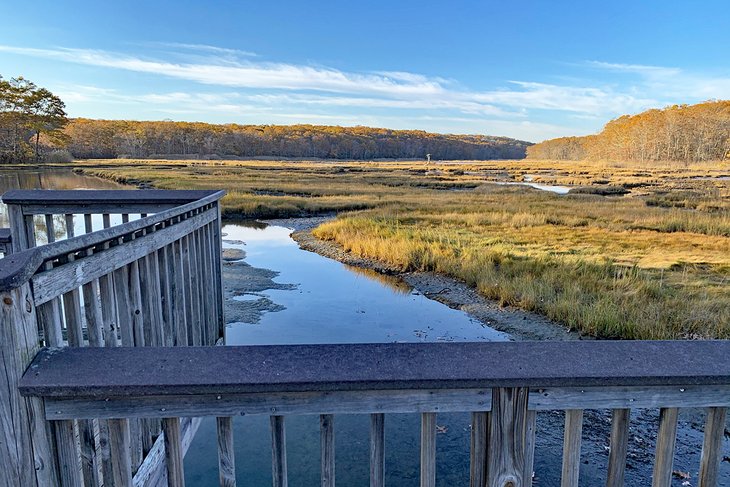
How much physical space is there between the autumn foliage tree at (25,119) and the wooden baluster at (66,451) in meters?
81.2

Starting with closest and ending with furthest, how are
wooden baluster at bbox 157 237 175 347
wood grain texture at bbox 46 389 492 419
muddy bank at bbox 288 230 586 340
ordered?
wood grain texture at bbox 46 389 492 419
wooden baluster at bbox 157 237 175 347
muddy bank at bbox 288 230 586 340

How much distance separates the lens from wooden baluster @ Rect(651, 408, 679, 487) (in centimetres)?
164

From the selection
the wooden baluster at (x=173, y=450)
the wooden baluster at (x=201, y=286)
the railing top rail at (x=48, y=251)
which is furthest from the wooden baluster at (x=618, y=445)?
the wooden baluster at (x=201, y=286)

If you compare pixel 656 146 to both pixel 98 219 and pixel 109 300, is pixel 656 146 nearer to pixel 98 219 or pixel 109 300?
pixel 98 219

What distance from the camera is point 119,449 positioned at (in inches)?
65.8

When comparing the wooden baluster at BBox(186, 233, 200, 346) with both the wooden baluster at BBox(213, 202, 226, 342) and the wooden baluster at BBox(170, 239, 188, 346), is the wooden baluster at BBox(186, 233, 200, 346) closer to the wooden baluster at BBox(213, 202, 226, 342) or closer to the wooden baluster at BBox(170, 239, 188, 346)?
the wooden baluster at BBox(170, 239, 188, 346)

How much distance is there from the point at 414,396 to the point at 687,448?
515 centimetres

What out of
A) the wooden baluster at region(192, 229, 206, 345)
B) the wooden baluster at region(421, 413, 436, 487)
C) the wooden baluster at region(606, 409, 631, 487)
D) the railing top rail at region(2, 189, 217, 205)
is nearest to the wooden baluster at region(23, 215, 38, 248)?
the railing top rail at region(2, 189, 217, 205)

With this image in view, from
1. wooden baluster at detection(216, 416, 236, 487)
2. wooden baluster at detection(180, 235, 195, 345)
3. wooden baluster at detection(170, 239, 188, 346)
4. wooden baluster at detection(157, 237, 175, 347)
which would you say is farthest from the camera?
wooden baluster at detection(180, 235, 195, 345)

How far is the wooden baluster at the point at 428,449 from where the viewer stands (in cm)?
164

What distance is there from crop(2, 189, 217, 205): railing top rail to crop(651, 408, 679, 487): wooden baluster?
16.2 feet

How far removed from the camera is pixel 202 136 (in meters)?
129

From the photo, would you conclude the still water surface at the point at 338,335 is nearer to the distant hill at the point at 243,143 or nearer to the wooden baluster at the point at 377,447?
the wooden baluster at the point at 377,447

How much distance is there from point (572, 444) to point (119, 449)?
1.56 metres
